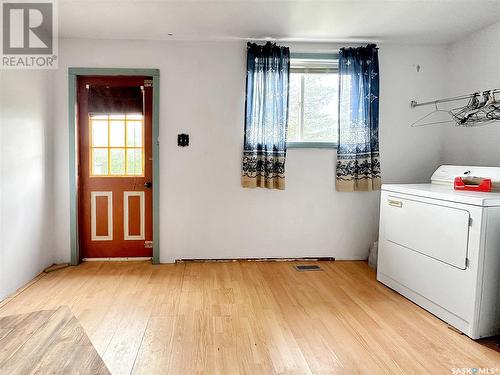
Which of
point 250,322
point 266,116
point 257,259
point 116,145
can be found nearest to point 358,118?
point 266,116

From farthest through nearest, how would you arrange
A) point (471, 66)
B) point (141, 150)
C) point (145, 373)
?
1. point (141, 150)
2. point (471, 66)
3. point (145, 373)

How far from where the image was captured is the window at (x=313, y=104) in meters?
3.86

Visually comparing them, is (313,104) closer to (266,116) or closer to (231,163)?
(266,116)

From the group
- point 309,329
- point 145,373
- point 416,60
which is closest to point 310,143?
point 416,60

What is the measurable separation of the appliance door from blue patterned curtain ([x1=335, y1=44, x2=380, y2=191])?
753mm

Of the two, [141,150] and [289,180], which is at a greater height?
[141,150]

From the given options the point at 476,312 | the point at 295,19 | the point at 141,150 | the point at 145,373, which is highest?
the point at 295,19

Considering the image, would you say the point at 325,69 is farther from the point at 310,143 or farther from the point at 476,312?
the point at 476,312

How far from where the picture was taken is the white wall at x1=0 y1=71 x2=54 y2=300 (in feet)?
9.25

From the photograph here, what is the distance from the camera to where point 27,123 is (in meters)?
3.15

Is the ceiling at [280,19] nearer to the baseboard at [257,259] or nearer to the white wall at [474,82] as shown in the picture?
the white wall at [474,82]

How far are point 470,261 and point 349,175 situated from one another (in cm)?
173

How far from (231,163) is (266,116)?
64cm

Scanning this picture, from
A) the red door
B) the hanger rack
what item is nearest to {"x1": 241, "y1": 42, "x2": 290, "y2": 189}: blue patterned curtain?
the red door
